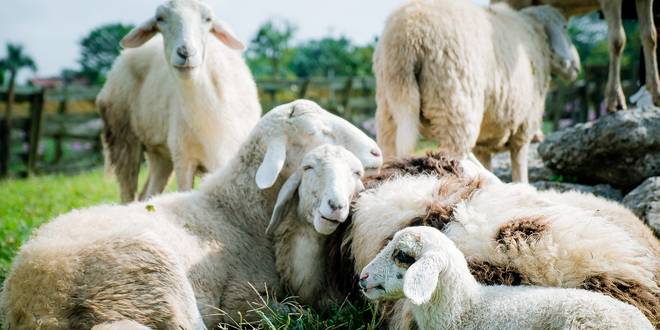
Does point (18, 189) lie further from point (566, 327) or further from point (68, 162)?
point (566, 327)

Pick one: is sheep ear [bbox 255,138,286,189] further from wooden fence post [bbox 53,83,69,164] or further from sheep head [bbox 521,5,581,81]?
wooden fence post [bbox 53,83,69,164]

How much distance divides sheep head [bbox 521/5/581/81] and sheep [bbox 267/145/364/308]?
456 cm

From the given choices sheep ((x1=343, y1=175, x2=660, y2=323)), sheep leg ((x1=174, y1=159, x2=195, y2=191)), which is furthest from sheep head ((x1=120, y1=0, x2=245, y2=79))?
sheep ((x1=343, y1=175, x2=660, y2=323))

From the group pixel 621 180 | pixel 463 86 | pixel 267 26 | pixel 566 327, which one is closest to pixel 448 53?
pixel 463 86

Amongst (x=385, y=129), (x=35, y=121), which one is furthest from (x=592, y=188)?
(x=35, y=121)

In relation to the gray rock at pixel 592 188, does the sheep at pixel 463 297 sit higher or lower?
higher

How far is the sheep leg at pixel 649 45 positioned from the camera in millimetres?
7023

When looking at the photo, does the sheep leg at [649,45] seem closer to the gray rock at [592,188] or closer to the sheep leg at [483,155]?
the gray rock at [592,188]

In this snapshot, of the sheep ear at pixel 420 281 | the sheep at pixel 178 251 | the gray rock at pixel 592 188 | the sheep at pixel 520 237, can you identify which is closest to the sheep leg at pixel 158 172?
the sheep at pixel 178 251

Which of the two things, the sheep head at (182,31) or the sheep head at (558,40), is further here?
the sheep head at (558,40)

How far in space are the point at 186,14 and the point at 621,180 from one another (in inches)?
158

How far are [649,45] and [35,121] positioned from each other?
15.8 metres

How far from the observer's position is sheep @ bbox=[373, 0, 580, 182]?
6.33m

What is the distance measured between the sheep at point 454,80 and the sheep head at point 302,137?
1316mm
